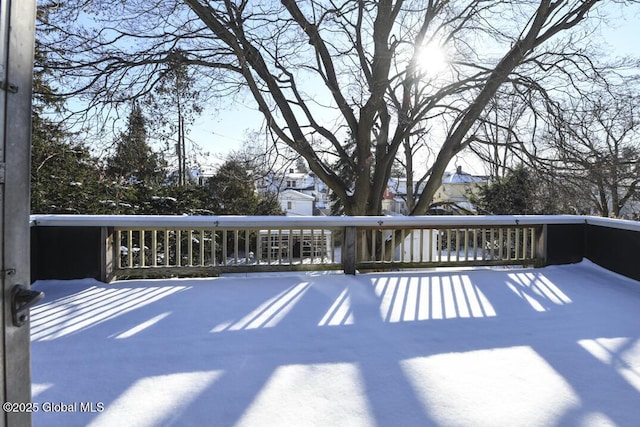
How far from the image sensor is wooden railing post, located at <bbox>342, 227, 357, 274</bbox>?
470 centimetres

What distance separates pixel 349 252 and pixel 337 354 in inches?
90.7

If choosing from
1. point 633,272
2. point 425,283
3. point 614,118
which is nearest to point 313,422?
point 425,283

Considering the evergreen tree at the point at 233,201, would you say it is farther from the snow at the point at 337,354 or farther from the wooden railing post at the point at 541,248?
the snow at the point at 337,354

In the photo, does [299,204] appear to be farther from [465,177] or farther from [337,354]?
[337,354]

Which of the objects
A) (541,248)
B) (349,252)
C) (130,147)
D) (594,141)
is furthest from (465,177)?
(349,252)

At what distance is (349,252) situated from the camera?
4719 mm

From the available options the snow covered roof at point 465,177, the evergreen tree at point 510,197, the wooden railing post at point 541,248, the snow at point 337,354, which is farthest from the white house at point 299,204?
the snow at point 337,354

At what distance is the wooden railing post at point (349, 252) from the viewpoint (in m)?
4.70

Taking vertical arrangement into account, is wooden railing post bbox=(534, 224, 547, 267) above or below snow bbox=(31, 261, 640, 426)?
above

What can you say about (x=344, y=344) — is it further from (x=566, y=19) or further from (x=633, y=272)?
(x=566, y=19)

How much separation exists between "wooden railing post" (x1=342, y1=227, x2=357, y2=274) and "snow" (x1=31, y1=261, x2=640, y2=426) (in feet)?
1.70

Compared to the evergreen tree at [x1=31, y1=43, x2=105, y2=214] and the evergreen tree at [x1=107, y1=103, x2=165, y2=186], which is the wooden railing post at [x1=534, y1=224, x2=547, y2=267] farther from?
the evergreen tree at [x1=31, y1=43, x2=105, y2=214]

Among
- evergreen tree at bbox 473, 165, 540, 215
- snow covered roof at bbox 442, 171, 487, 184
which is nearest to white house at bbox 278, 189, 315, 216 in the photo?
snow covered roof at bbox 442, 171, 487, 184

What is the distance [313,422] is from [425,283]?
113 inches
